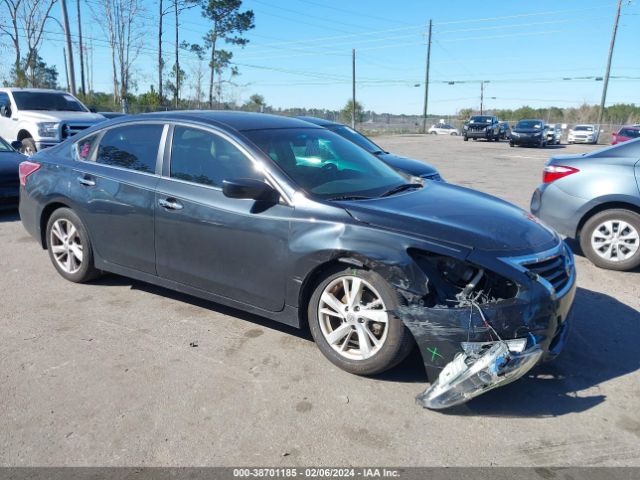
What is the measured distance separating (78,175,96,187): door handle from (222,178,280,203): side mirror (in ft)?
5.52

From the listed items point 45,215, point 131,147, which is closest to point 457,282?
point 131,147

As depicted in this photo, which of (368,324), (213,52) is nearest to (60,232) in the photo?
(368,324)

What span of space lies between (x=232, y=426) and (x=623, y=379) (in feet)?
8.40

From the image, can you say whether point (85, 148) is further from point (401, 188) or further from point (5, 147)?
point (5, 147)

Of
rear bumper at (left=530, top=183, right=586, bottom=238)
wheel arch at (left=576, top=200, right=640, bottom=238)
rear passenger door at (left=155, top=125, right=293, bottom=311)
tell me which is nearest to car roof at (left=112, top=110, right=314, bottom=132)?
rear passenger door at (left=155, top=125, right=293, bottom=311)

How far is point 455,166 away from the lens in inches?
701

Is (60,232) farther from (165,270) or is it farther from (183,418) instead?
(183,418)

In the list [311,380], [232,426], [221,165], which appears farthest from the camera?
[221,165]

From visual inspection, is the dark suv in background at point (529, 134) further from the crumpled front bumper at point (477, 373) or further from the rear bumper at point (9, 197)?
the crumpled front bumper at point (477, 373)

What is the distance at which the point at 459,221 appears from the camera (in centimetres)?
344

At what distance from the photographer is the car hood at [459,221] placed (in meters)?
3.24

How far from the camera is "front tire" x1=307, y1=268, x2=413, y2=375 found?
3262 millimetres

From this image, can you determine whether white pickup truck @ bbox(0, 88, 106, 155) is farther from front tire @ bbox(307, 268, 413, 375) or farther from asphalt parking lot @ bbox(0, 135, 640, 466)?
front tire @ bbox(307, 268, 413, 375)

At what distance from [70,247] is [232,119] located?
6.75 ft
